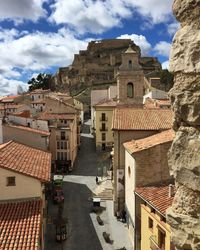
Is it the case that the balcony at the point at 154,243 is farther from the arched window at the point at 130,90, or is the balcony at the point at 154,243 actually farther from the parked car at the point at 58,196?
the arched window at the point at 130,90

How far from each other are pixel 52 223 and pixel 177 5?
23.4 metres

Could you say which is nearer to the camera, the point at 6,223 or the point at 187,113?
the point at 187,113

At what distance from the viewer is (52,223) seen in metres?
25.3

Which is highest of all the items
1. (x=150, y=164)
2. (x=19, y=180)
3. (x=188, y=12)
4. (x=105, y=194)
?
(x=188, y=12)

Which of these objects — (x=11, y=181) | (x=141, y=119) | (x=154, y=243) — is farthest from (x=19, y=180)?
(x=141, y=119)

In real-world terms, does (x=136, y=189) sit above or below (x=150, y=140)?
below

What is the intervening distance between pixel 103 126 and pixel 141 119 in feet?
80.4

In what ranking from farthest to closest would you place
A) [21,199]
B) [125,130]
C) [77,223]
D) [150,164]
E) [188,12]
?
[77,223] → [125,130] → [150,164] → [21,199] → [188,12]

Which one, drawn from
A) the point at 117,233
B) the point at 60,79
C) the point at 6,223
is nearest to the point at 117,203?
the point at 117,233

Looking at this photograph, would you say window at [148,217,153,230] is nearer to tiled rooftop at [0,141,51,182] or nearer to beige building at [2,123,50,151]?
tiled rooftop at [0,141,51,182]

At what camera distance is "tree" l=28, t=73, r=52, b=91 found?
321ft

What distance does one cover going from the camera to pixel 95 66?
10575cm

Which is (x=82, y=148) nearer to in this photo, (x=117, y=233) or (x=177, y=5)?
(x=117, y=233)

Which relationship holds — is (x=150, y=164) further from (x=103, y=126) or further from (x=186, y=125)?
(x=103, y=126)
